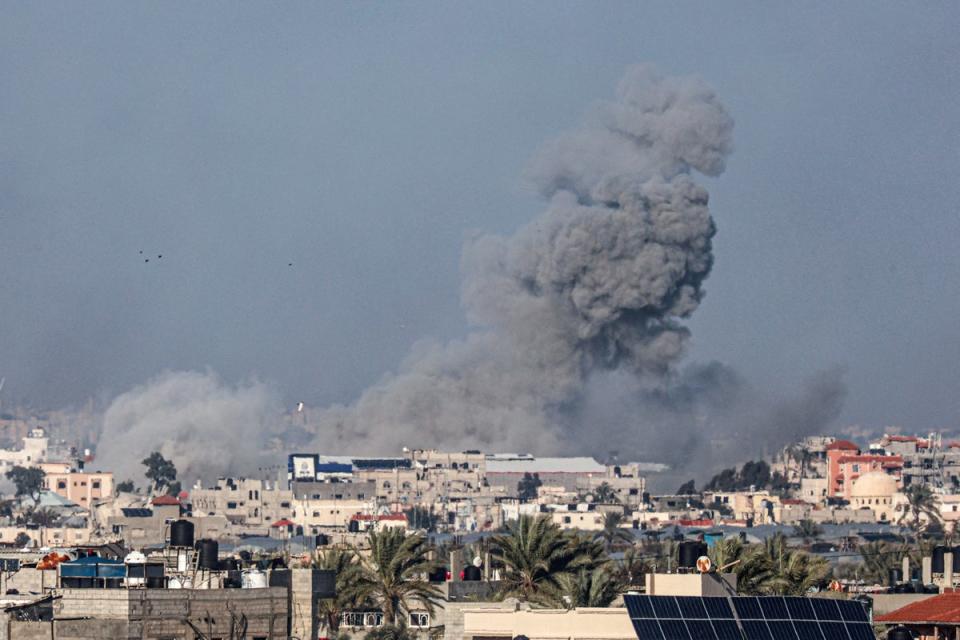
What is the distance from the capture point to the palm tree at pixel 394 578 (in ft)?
159

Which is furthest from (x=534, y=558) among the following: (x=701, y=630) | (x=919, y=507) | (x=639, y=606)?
(x=919, y=507)

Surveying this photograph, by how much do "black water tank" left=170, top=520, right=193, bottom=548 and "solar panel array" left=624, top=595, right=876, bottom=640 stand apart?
31.7ft

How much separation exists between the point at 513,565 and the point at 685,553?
1741 centimetres

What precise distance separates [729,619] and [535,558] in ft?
70.9

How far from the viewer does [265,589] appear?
29.4 metres

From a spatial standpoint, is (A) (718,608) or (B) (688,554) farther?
(B) (688,554)

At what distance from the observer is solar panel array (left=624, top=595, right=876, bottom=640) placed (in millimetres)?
25094

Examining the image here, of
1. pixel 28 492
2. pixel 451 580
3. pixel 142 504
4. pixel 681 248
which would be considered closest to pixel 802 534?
pixel 681 248

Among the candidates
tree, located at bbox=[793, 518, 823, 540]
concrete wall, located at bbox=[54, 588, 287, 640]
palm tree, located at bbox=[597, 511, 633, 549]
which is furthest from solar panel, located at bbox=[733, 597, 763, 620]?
tree, located at bbox=[793, 518, 823, 540]

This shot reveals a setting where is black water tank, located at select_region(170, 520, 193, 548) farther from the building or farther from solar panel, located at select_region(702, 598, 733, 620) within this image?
the building

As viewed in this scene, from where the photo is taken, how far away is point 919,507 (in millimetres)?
170500

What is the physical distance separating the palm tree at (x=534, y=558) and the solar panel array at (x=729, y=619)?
65.2ft

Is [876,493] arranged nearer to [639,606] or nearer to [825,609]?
[825,609]

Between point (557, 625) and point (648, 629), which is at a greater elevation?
point (557, 625)
